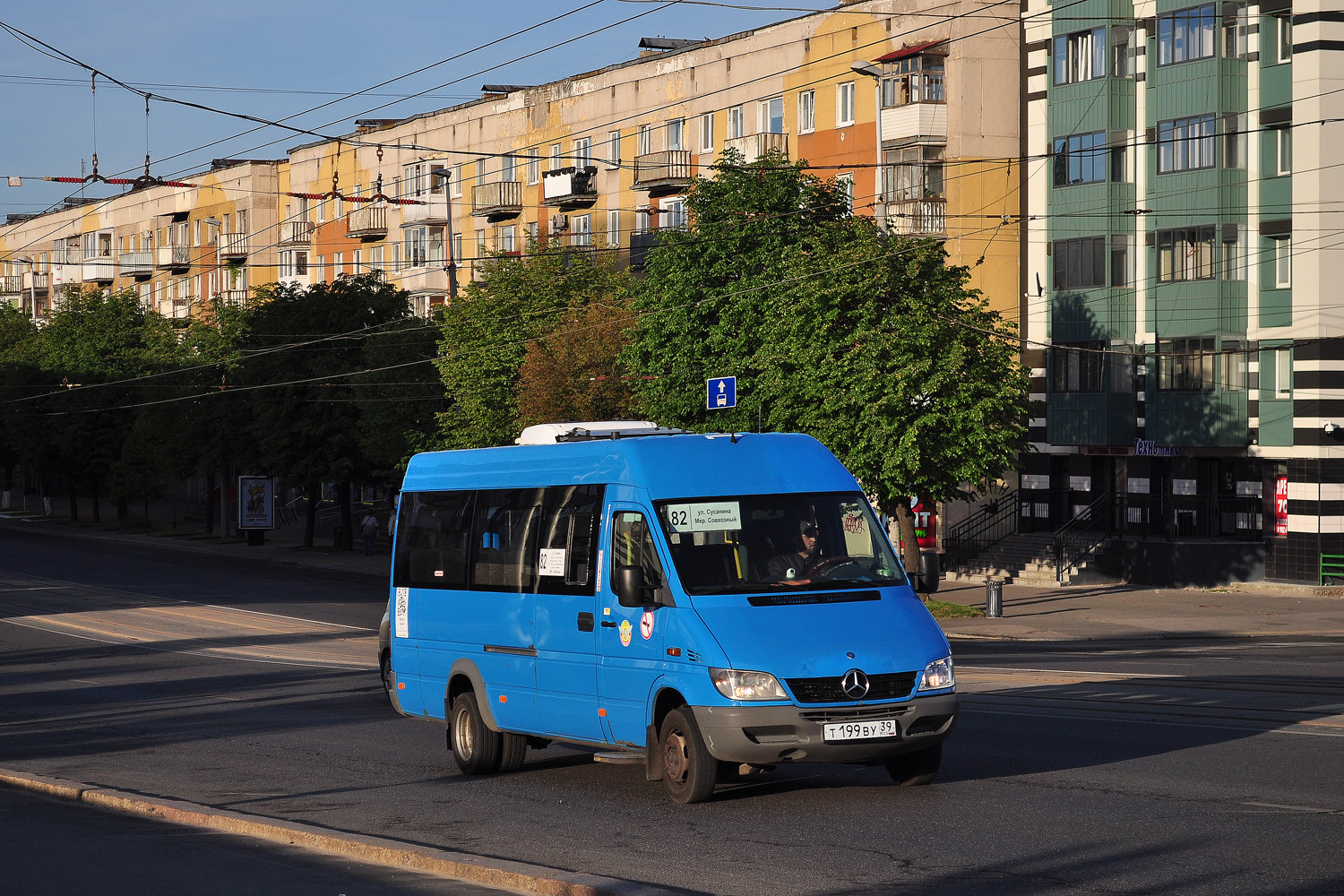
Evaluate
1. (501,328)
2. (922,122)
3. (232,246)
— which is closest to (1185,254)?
(922,122)

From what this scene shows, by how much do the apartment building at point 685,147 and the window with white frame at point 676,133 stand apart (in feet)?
0.38

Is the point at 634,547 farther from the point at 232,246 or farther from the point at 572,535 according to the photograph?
the point at 232,246

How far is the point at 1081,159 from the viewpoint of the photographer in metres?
46.3

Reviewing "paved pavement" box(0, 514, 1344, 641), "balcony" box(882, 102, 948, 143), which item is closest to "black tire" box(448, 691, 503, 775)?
"paved pavement" box(0, 514, 1344, 641)

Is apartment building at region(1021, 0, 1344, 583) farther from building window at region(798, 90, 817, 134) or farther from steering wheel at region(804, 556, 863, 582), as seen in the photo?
steering wheel at region(804, 556, 863, 582)

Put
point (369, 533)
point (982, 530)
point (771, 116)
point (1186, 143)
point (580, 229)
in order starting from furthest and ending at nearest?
point (580, 229) < point (771, 116) < point (369, 533) < point (982, 530) < point (1186, 143)

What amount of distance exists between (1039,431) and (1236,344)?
23.8 feet

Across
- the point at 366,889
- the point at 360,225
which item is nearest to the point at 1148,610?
the point at 366,889

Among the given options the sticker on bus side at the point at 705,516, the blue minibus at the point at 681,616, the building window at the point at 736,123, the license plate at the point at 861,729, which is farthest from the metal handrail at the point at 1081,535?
the license plate at the point at 861,729

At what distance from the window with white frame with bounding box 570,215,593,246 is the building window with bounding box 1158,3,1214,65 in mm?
25729

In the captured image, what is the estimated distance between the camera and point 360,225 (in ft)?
255

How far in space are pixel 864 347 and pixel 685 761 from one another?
23311 mm

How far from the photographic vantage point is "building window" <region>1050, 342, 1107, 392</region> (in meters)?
46.2

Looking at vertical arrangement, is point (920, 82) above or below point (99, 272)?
above
